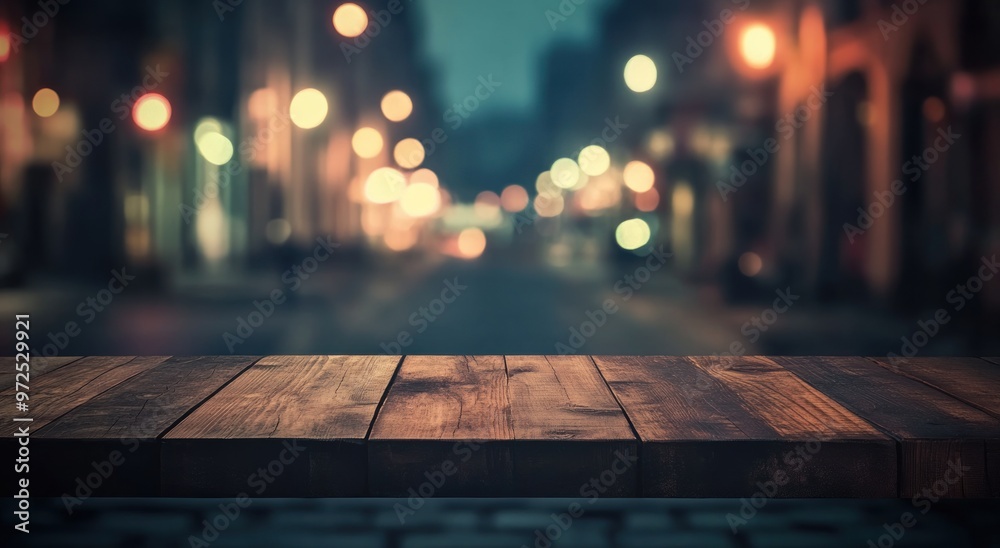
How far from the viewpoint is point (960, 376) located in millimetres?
2422

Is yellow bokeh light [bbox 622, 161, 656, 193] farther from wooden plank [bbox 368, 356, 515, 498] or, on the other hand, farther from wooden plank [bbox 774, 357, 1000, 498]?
wooden plank [bbox 368, 356, 515, 498]

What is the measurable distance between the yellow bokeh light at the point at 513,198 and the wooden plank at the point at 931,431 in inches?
1572

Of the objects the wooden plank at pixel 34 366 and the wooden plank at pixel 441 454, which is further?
the wooden plank at pixel 34 366

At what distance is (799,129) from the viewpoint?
1130 cm

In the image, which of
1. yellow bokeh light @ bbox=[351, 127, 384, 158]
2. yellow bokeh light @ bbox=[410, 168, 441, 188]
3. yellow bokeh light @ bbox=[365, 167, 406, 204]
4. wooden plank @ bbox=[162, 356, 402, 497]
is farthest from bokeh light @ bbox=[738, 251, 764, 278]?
yellow bokeh light @ bbox=[410, 168, 441, 188]

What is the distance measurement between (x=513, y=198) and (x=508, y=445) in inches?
1757

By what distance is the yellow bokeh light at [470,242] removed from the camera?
28.2 meters

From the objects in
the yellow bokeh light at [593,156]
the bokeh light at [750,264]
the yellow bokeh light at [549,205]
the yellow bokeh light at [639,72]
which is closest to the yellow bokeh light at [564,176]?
the yellow bokeh light at [549,205]

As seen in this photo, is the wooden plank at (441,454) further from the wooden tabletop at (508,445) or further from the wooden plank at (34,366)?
the wooden plank at (34,366)

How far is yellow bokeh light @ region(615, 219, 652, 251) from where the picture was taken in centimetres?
1107

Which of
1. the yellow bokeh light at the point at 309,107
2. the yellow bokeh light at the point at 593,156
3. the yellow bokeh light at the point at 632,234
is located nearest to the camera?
the yellow bokeh light at the point at 309,107

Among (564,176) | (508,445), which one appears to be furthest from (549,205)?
(508,445)

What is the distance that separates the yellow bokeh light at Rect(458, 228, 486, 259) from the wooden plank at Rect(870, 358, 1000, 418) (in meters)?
25.2

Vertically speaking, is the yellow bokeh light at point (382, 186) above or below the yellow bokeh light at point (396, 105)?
below
